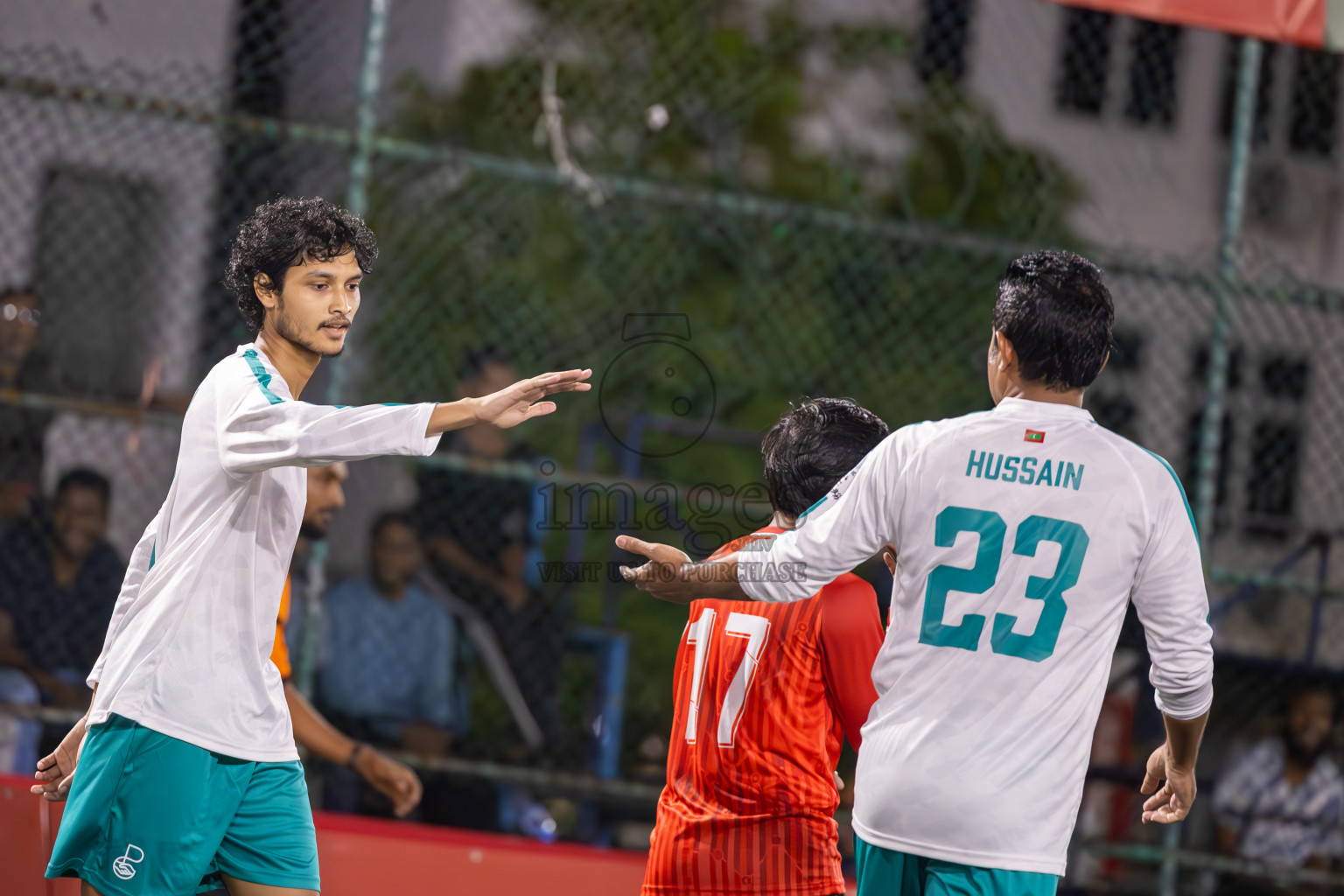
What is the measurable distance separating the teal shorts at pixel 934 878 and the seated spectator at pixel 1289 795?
3.78m

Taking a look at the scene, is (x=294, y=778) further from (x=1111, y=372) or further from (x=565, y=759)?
(x=1111, y=372)

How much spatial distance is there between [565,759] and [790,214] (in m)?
2.57

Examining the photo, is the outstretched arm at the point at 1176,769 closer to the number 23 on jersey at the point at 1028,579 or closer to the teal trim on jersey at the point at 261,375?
the number 23 on jersey at the point at 1028,579

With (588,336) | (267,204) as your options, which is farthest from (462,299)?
(267,204)

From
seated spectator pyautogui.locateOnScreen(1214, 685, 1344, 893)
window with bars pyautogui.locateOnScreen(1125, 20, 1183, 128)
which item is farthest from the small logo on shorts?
window with bars pyautogui.locateOnScreen(1125, 20, 1183, 128)

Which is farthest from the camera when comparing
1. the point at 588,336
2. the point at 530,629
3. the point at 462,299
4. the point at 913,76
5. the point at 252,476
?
the point at 913,76

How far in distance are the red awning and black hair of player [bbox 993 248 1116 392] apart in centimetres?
318

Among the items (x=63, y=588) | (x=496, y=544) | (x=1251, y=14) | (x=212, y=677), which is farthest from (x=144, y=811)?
(x=1251, y=14)

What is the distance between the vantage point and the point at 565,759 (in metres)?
5.61

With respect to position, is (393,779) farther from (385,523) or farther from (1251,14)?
(1251,14)

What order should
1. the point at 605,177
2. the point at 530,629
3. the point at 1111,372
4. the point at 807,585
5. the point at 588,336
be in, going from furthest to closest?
the point at 1111,372
the point at 588,336
the point at 530,629
the point at 605,177
the point at 807,585

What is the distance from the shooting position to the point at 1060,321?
7.60 feet

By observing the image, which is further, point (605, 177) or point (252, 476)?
point (605, 177)

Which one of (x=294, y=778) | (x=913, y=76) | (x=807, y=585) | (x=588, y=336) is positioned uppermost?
(x=913, y=76)
